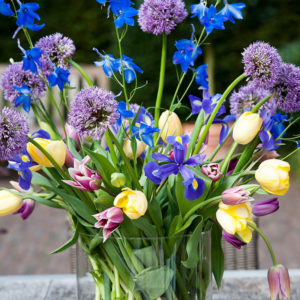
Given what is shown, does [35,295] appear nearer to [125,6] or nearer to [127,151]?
[127,151]

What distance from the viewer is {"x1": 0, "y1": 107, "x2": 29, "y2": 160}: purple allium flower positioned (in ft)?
1.69

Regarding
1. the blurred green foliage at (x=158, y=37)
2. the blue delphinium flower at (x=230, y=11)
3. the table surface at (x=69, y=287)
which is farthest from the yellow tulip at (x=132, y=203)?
the blurred green foliage at (x=158, y=37)

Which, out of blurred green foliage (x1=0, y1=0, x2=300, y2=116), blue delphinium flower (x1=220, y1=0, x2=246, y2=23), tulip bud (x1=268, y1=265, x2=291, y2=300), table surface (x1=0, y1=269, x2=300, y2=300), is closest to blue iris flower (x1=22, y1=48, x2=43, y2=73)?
blue delphinium flower (x1=220, y1=0, x2=246, y2=23)

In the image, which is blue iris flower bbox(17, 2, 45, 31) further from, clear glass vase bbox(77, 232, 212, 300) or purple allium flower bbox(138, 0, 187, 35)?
clear glass vase bbox(77, 232, 212, 300)

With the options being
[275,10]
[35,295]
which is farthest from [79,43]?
[35,295]

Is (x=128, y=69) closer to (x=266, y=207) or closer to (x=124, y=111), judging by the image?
(x=124, y=111)

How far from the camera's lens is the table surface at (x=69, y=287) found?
3.06ft

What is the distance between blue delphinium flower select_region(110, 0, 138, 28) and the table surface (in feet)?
1.67

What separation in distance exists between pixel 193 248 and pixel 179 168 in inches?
4.2

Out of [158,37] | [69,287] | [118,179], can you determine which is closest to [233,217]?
[118,179]

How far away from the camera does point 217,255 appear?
71 cm

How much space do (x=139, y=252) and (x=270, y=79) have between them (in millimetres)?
239

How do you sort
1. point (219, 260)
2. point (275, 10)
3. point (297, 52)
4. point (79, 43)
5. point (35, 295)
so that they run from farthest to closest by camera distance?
point (79, 43), point (275, 10), point (297, 52), point (35, 295), point (219, 260)

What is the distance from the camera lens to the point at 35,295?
947mm
